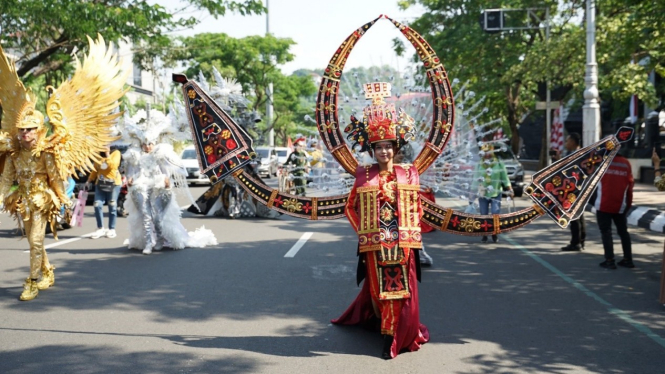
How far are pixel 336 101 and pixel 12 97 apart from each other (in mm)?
3700

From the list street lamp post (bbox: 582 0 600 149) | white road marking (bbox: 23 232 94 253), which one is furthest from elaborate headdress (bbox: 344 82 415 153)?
street lamp post (bbox: 582 0 600 149)

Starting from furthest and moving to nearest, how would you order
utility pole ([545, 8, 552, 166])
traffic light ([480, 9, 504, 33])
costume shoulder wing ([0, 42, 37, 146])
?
utility pole ([545, 8, 552, 166])
traffic light ([480, 9, 504, 33])
costume shoulder wing ([0, 42, 37, 146])

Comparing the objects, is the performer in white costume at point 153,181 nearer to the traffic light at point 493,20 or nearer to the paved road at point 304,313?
the paved road at point 304,313

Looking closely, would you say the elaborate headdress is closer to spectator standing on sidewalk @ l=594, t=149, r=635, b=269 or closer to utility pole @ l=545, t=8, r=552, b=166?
spectator standing on sidewalk @ l=594, t=149, r=635, b=269

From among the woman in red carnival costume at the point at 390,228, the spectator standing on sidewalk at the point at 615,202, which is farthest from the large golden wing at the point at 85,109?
the spectator standing on sidewalk at the point at 615,202

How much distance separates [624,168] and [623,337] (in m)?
3.95

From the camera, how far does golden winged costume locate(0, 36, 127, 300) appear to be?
7648 mm

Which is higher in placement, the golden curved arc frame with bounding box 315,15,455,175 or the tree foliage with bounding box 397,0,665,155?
the tree foliage with bounding box 397,0,665,155

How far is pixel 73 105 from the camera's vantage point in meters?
7.77

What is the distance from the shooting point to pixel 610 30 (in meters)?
20.8

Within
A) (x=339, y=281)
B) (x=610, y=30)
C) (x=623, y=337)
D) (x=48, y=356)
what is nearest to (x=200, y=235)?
(x=339, y=281)

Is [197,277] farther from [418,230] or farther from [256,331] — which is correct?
[418,230]

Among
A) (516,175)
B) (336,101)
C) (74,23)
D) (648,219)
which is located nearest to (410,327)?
(336,101)

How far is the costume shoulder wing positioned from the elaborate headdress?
3.76 meters
